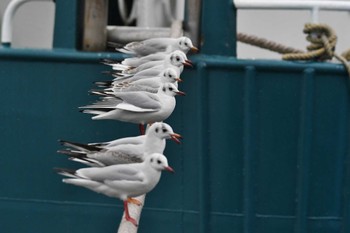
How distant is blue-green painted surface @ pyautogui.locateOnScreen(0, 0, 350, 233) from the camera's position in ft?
17.3

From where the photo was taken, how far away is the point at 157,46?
5.08 meters

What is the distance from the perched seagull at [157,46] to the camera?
16.3 feet

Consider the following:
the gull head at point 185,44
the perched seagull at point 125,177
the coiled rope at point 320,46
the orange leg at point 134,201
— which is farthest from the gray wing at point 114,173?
the coiled rope at point 320,46

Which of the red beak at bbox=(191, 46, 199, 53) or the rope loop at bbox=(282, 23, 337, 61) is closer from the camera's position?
the red beak at bbox=(191, 46, 199, 53)

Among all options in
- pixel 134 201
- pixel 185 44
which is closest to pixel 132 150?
pixel 134 201

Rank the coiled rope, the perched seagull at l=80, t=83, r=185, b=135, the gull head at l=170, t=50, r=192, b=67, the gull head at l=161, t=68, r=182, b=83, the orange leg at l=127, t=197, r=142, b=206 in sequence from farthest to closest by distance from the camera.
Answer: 1. the coiled rope
2. the gull head at l=170, t=50, r=192, b=67
3. the gull head at l=161, t=68, r=182, b=83
4. the perched seagull at l=80, t=83, r=185, b=135
5. the orange leg at l=127, t=197, r=142, b=206

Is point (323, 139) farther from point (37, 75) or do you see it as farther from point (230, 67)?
point (37, 75)

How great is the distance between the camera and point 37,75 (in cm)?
550

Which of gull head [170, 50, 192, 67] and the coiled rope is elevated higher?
the coiled rope

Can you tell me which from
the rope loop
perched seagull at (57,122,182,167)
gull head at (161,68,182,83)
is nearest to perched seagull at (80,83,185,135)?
gull head at (161,68,182,83)

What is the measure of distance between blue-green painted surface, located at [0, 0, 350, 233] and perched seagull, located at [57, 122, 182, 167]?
120 centimetres

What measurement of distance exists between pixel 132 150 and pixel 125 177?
0.45 feet

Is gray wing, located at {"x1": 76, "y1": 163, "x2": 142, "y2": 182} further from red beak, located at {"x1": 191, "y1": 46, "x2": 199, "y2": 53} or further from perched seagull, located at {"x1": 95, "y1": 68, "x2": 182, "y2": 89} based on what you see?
red beak, located at {"x1": 191, "y1": 46, "x2": 199, "y2": 53}

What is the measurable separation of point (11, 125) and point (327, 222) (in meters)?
1.62
